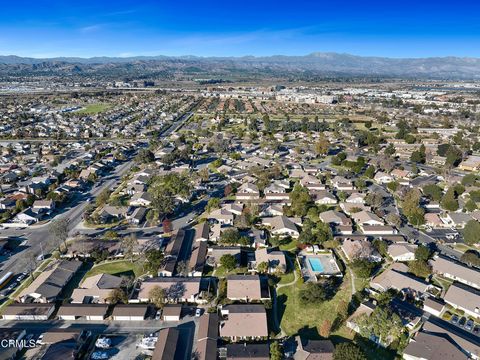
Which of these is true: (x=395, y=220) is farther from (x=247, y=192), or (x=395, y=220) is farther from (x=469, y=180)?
(x=469, y=180)

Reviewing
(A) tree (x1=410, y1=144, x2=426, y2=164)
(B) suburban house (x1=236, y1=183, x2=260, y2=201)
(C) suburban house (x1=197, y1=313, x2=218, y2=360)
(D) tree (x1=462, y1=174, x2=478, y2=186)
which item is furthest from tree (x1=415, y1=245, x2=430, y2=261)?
(A) tree (x1=410, y1=144, x2=426, y2=164)

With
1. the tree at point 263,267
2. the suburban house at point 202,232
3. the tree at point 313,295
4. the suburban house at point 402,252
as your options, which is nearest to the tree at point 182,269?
the suburban house at point 202,232

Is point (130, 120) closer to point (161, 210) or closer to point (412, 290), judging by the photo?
point (161, 210)

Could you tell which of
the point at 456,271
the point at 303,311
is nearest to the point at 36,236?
the point at 303,311

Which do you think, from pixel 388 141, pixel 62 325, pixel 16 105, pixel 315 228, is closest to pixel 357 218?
pixel 315 228

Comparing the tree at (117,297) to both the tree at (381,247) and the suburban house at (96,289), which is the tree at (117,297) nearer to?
the suburban house at (96,289)

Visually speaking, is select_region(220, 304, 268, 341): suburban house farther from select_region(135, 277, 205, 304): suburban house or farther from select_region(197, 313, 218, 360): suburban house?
select_region(135, 277, 205, 304): suburban house
